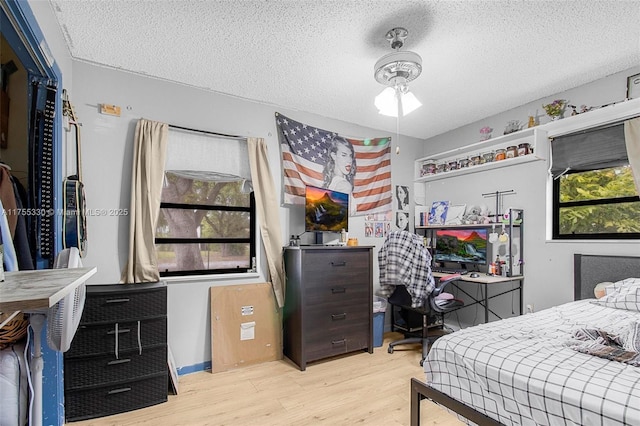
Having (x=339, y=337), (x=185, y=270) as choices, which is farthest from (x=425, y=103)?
(x=185, y=270)

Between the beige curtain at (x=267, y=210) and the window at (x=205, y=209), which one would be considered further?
the beige curtain at (x=267, y=210)

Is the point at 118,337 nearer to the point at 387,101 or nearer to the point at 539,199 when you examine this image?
the point at 387,101

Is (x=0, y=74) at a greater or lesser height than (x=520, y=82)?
lesser

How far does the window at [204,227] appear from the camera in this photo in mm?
2811

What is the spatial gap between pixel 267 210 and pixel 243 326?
3.60 feet

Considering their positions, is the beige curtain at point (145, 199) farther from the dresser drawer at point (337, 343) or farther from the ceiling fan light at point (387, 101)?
the ceiling fan light at point (387, 101)

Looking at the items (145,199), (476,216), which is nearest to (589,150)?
(476,216)

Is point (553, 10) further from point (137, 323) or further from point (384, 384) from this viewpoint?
point (137, 323)

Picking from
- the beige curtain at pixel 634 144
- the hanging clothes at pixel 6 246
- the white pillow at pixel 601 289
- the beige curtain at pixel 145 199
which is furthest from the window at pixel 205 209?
the beige curtain at pixel 634 144

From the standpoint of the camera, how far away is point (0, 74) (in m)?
1.46

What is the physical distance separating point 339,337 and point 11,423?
225cm

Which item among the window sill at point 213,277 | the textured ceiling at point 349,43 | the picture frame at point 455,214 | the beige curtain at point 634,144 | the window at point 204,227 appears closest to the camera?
the textured ceiling at point 349,43

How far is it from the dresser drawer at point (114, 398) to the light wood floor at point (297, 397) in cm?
5

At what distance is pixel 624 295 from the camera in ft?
6.91
